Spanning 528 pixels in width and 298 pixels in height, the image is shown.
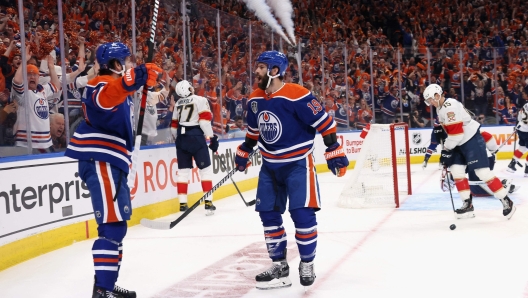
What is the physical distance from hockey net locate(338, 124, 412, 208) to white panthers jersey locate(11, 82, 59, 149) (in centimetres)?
330

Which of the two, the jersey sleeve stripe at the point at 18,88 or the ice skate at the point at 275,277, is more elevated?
the jersey sleeve stripe at the point at 18,88

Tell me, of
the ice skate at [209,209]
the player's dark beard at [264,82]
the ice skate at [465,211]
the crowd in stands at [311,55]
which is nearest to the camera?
the player's dark beard at [264,82]

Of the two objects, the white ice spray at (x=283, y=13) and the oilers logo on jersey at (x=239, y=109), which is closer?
the oilers logo on jersey at (x=239, y=109)

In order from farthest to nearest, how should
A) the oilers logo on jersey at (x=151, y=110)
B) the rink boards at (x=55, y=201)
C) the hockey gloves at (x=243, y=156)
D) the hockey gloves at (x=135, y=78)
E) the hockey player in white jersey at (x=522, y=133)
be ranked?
the hockey player in white jersey at (x=522, y=133) → the oilers logo on jersey at (x=151, y=110) → the rink boards at (x=55, y=201) → the hockey gloves at (x=243, y=156) → the hockey gloves at (x=135, y=78)

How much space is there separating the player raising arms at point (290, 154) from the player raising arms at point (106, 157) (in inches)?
28.0

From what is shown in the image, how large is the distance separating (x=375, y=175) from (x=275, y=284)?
3902mm

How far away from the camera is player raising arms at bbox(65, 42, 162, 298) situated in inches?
121

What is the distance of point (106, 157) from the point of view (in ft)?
10.3

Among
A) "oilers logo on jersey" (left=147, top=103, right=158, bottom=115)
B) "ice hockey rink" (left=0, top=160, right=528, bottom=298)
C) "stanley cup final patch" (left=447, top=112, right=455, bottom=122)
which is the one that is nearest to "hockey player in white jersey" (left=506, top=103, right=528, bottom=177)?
"ice hockey rink" (left=0, top=160, right=528, bottom=298)

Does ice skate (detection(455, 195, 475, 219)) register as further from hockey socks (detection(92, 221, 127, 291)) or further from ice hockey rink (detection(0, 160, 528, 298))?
hockey socks (detection(92, 221, 127, 291))

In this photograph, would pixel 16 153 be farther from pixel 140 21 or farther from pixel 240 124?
pixel 240 124

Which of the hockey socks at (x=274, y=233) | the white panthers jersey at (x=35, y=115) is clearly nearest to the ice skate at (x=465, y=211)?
the hockey socks at (x=274, y=233)

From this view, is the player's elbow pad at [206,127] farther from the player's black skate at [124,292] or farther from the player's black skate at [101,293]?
the player's black skate at [101,293]

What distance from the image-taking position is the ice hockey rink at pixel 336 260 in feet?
11.5
